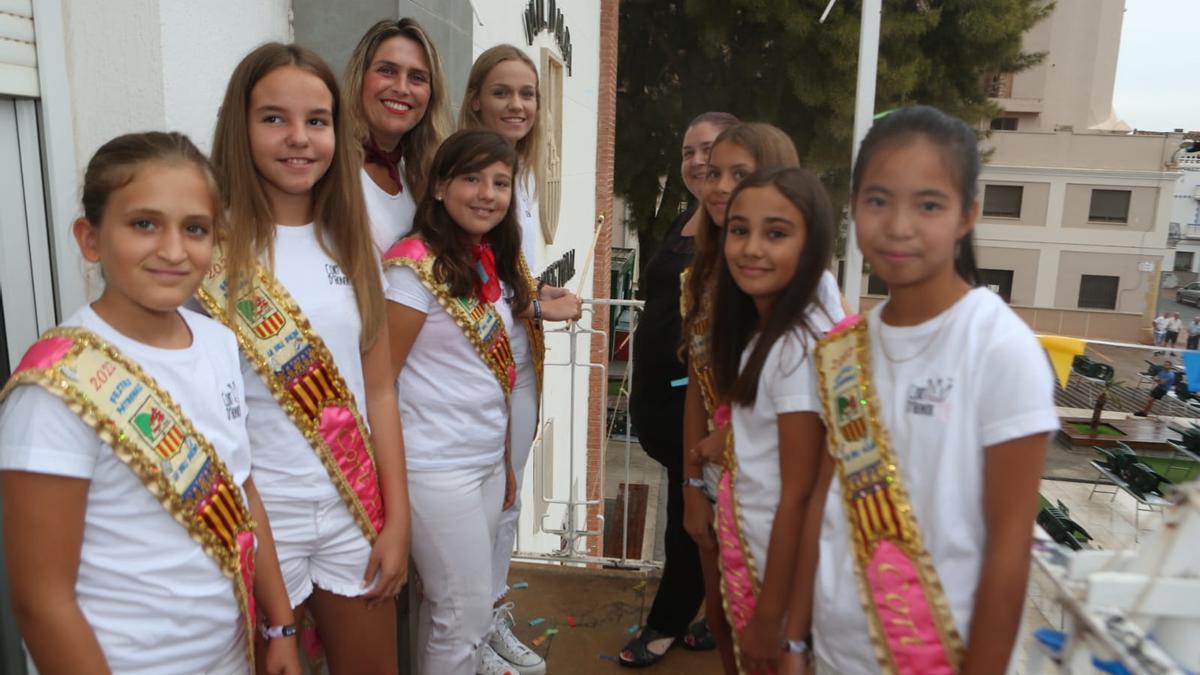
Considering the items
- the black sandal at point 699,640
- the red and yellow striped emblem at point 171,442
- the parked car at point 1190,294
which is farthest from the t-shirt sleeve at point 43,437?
the parked car at point 1190,294

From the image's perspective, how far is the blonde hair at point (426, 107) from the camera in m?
2.28

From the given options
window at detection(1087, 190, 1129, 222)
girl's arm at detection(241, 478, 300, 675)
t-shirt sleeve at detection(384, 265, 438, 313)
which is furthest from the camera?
window at detection(1087, 190, 1129, 222)

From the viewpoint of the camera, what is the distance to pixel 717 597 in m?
2.11

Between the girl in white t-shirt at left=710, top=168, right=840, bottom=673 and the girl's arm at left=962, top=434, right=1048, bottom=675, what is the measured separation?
389mm

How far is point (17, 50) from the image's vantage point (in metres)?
1.78

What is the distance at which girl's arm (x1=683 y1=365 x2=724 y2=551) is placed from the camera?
2.12 meters

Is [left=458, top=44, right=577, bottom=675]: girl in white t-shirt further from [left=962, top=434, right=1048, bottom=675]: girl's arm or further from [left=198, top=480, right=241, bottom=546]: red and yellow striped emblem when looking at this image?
[left=962, top=434, right=1048, bottom=675]: girl's arm

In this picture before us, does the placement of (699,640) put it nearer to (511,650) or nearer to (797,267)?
(511,650)

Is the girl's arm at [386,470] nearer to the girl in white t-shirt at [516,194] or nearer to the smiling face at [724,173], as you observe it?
the girl in white t-shirt at [516,194]

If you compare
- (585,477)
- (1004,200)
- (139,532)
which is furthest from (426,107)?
(1004,200)

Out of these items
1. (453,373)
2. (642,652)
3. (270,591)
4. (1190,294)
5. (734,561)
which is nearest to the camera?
(270,591)

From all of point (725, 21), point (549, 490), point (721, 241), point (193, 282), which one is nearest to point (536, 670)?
point (721, 241)

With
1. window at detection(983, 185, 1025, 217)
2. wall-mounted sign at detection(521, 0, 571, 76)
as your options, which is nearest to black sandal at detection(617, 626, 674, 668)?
wall-mounted sign at detection(521, 0, 571, 76)

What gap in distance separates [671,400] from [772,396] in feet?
2.97
